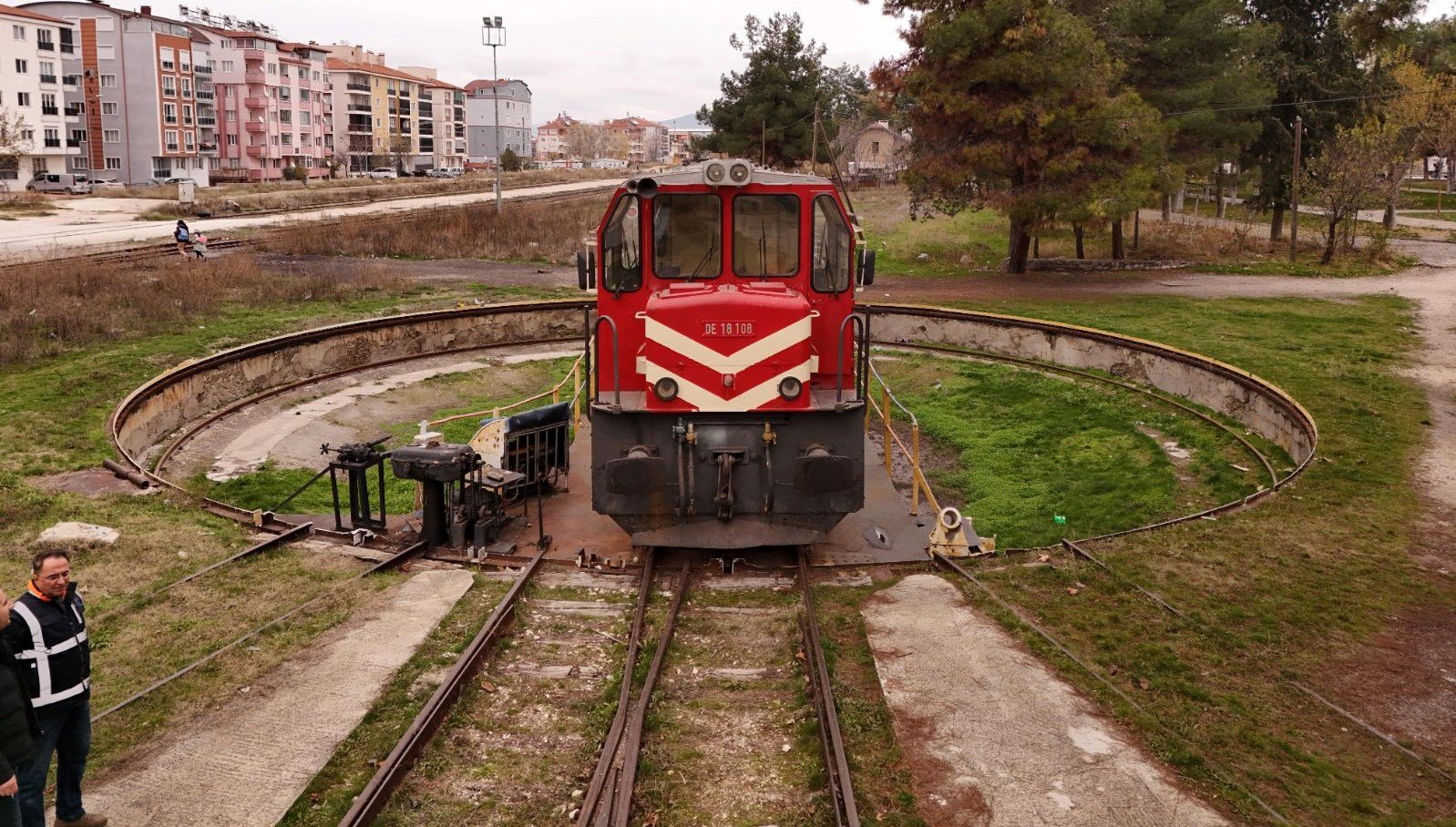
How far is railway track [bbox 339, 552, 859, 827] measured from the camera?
627 cm

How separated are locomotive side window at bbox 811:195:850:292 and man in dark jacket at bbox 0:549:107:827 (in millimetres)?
7012

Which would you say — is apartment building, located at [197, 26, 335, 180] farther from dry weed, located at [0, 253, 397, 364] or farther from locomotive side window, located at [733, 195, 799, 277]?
locomotive side window, located at [733, 195, 799, 277]

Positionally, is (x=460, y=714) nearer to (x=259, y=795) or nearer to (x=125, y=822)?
(x=259, y=795)

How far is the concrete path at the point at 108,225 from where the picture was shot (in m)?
35.8

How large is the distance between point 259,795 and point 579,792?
6.06 feet

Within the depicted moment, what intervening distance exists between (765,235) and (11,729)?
292 inches

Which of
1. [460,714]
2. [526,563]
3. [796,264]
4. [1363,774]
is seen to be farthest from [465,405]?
[1363,774]

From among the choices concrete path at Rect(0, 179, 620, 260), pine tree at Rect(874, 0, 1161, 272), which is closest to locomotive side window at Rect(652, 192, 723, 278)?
pine tree at Rect(874, 0, 1161, 272)

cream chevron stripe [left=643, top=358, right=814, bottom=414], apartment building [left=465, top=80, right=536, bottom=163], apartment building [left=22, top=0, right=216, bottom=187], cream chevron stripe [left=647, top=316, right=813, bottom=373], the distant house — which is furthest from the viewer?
apartment building [left=465, top=80, right=536, bottom=163]

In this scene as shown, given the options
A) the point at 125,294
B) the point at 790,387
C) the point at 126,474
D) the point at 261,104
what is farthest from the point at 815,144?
the point at 261,104

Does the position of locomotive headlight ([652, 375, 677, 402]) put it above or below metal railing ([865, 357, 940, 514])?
above

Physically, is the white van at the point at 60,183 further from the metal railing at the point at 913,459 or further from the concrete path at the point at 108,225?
the metal railing at the point at 913,459

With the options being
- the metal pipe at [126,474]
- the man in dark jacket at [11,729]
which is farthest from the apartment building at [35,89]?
the man in dark jacket at [11,729]

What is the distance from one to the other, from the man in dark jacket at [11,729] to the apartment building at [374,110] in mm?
108111
